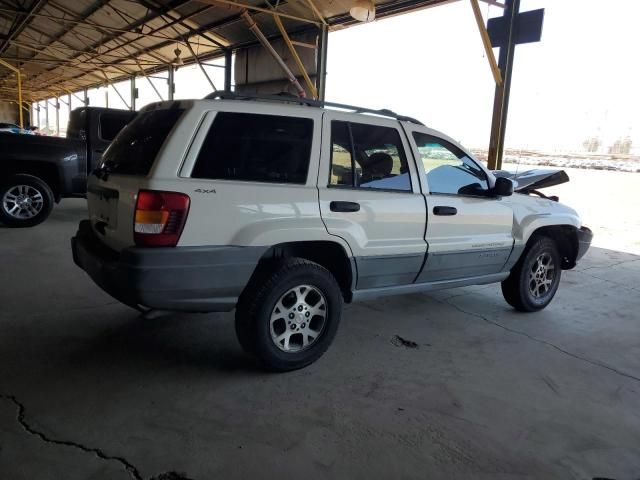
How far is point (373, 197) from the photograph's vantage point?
3293mm

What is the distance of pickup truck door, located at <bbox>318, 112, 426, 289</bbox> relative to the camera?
10.3 ft

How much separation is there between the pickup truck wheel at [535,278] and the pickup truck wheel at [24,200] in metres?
6.74

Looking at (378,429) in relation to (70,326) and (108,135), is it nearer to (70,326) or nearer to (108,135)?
(70,326)

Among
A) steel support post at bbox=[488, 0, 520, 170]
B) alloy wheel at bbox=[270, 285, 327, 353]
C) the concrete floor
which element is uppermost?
steel support post at bbox=[488, 0, 520, 170]

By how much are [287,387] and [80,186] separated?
614 cm

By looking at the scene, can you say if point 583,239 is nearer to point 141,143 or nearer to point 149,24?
point 141,143

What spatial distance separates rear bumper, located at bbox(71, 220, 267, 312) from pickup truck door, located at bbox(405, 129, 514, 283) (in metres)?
1.50

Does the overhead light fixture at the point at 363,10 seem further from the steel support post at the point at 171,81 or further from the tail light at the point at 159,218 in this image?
the steel support post at the point at 171,81

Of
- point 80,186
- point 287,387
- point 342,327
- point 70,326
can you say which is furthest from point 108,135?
point 287,387

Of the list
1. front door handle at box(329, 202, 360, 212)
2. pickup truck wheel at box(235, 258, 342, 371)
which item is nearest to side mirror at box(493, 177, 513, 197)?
front door handle at box(329, 202, 360, 212)

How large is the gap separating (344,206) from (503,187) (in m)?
1.54

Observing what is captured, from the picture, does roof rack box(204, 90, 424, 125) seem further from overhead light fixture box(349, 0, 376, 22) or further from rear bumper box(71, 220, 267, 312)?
overhead light fixture box(349, 0, 376, 22)

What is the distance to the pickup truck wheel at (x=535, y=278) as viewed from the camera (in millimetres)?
4535

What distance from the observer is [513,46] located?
894 centimetres
